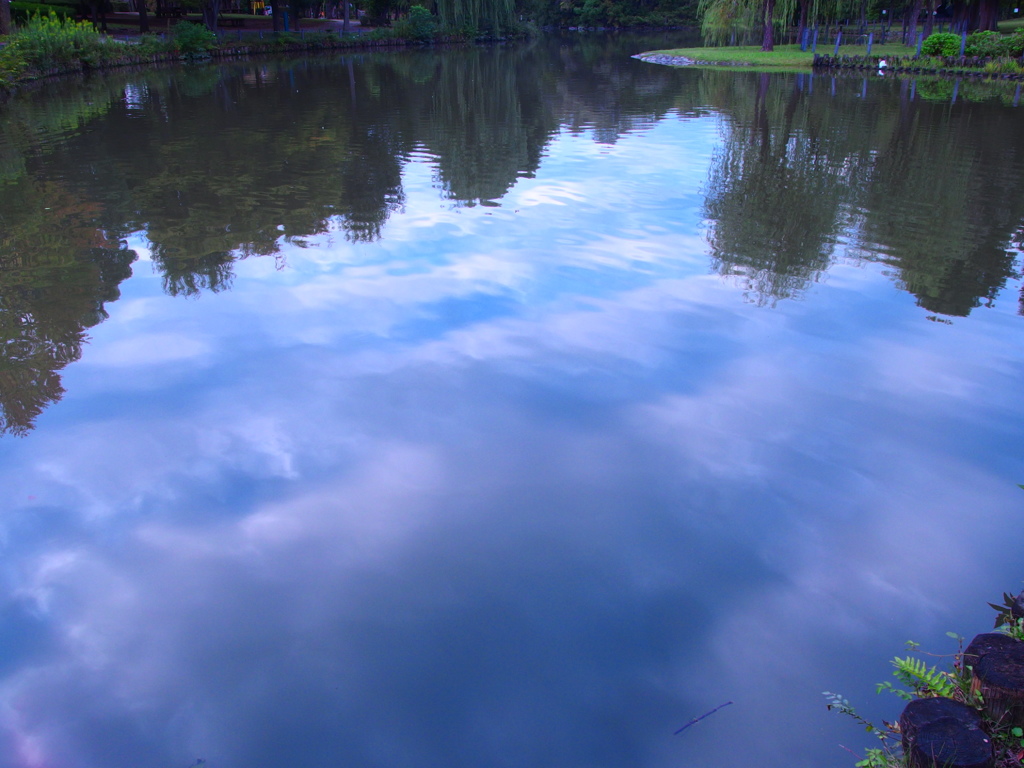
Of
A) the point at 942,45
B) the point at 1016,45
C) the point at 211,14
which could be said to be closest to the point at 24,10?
the point at 211,14

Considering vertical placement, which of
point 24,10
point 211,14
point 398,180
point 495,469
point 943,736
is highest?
point 24,10

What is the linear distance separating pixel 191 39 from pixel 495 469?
4193 centimetres

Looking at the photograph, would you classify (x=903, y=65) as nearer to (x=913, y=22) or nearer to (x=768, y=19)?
(x=768, y=19)

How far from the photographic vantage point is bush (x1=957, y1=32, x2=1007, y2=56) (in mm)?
28750

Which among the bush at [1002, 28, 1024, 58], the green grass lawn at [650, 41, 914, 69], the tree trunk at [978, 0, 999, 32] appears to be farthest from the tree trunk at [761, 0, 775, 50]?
the bush at [1002, 28, 1024, 58]

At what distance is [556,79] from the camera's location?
31.3m

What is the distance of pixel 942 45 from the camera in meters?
30.9

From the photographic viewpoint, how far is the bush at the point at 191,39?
39.0 metres

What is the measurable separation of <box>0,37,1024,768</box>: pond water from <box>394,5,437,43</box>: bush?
44.9 metres

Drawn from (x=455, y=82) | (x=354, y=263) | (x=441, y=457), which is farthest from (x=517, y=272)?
(x=455, y=82)

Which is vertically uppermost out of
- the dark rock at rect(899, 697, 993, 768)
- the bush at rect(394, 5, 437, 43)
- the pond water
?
the bush at rect(394, 5, 437, 43)

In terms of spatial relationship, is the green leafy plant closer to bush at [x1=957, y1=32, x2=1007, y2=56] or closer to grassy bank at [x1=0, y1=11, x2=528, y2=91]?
grassy bank at [x1=0, y1=11, x2=528, y2=91]

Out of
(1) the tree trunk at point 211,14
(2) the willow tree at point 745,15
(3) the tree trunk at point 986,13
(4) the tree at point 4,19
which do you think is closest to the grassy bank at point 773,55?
(2) the willow tree at point 745,15

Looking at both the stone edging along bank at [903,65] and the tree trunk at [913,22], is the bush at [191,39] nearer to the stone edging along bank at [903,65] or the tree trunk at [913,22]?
the stone edging along bank at [903,65]
